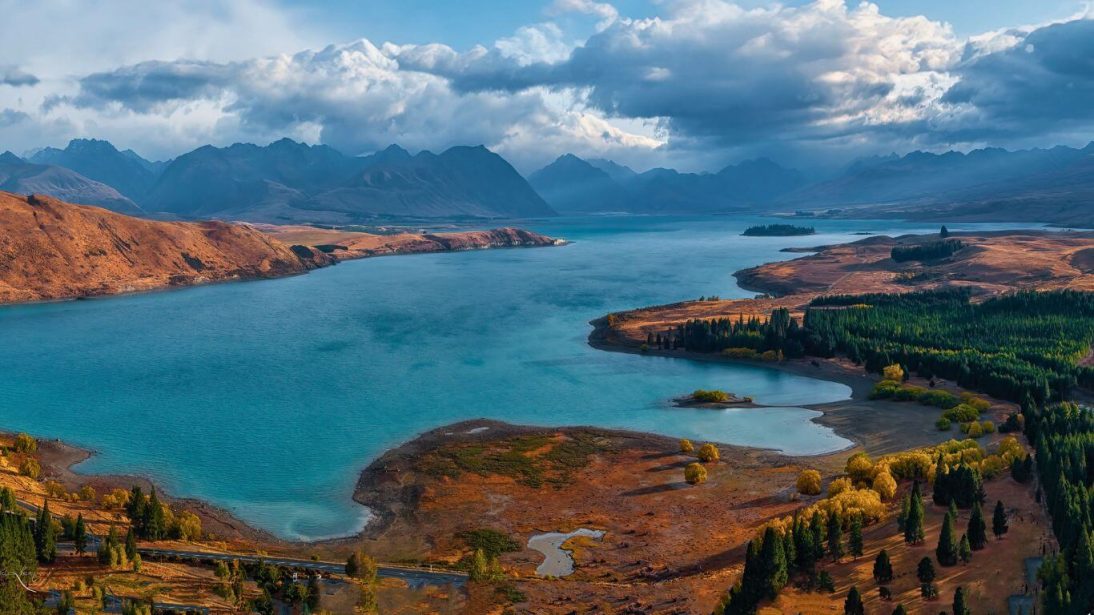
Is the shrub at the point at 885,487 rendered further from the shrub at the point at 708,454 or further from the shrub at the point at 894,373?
the shrub at the point at 894,373

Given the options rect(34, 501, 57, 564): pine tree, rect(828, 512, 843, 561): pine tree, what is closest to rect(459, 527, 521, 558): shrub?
rect(828, 512, 843, 561): pine tree

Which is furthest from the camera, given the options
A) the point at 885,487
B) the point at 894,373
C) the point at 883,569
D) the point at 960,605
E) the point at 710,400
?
the point at 894,373

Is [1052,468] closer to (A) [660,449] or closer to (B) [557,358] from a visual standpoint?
(A) [660,449]

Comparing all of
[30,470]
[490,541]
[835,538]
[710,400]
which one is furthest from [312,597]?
[710,400]

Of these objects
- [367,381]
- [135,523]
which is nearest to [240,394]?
[367,381]

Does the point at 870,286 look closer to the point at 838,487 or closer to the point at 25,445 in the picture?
the point at 838,487

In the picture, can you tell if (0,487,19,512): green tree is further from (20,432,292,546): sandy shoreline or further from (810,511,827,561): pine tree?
(810,511,827,561): pine tree

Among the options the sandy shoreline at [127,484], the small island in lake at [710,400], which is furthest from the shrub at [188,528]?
the small island in lake at [710,400]
